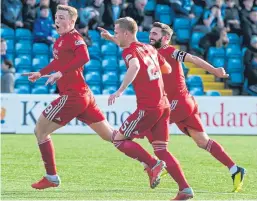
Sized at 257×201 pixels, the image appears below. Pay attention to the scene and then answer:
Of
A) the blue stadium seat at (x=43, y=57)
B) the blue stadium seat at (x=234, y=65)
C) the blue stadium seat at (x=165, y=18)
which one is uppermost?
the blue stadium seat at (x=165, y=18)

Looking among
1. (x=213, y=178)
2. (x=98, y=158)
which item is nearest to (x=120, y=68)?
(x=98, y=158)

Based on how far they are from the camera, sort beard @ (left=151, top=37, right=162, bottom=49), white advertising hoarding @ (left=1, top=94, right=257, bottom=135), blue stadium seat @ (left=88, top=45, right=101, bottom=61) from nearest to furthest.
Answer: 1. beard @ (left=151, top=37, right=162, bottom=49)
2. white advertising hoarding @ (left=1, top=94, right=257, bottom=135)
3. blue stadium seat @ (left=88, top=45, right=101, bottom=61)

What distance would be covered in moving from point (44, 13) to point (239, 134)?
18.7ft

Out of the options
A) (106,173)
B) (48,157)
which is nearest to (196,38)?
(106,173)

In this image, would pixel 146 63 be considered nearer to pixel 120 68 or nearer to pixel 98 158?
pixel 98 158

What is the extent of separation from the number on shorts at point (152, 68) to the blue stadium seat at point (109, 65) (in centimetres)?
1406

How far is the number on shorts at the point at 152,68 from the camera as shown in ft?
31.1

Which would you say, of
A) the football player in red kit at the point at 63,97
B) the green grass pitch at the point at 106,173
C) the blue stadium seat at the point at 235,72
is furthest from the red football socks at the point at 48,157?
→ the blue stadium seat at the point at 235,72

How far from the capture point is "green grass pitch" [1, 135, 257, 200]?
9914mm

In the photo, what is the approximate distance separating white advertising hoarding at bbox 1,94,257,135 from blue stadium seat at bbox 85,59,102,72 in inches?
111

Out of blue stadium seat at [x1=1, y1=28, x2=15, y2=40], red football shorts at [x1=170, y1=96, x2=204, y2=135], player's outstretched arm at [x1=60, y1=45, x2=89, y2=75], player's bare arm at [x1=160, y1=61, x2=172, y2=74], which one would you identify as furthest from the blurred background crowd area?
player's bare arm at [x1=160, y1=61, x2=172, y2=74]

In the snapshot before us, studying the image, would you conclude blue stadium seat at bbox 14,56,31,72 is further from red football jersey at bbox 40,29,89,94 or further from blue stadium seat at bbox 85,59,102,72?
red football jersey at bbox 40,29,89,94

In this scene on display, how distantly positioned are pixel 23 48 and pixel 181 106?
43.2ft

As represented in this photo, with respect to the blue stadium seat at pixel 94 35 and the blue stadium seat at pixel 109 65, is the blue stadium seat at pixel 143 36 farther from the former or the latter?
the blue stadium seat at pixel 94 35
